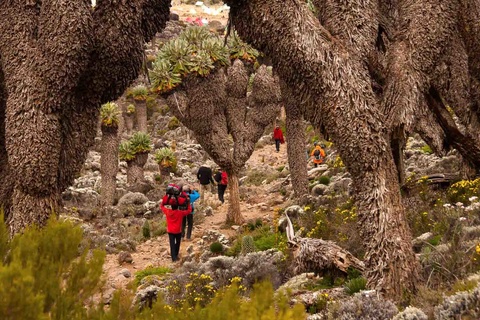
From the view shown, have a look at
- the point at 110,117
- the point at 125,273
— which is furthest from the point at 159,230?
the point at 110,117

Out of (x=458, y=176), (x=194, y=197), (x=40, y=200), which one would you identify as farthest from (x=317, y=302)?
(x=194, y=197)

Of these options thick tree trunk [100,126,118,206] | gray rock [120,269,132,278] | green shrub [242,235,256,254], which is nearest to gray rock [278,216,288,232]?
green shrub [242,235,256,254]

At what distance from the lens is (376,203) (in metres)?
5.57

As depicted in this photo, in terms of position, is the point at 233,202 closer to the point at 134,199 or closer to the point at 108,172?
the point at 134,199

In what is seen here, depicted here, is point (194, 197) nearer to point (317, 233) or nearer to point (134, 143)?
point (317, 233)

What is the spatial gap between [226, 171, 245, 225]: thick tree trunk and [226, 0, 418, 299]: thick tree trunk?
827 cm

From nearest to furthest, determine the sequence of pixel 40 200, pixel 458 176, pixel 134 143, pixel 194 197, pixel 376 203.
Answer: pixel 376 203
pixel 40 200
pixel 458 176
pixel 194 197
pixel 134 143

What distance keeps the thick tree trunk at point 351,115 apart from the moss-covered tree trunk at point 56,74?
5.08 feet

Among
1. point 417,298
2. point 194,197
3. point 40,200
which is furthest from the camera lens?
point 194,197

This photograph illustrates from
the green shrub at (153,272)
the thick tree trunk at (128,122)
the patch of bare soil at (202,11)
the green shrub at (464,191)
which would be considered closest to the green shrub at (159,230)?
the green shrub at (153,272)

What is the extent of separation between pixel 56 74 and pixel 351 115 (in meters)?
3.85

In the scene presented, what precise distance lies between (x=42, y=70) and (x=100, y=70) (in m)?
0.75

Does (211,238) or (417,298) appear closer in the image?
(417,298)

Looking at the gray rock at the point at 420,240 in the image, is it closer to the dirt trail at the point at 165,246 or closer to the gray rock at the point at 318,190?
the dirt trail at the point at 165,246
